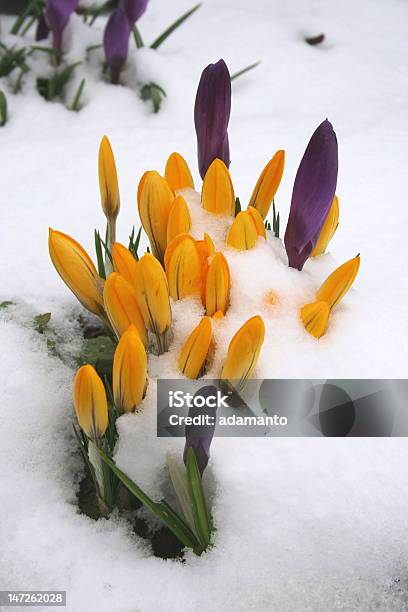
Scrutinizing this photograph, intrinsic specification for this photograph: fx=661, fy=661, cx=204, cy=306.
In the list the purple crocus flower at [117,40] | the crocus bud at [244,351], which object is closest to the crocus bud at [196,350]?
the crocus bud at [244,351]

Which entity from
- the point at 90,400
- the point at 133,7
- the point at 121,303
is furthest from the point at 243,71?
the point at 90,400

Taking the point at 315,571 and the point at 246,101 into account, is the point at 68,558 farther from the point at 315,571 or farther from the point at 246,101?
the point at 246,101

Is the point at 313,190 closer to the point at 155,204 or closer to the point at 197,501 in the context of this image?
the point at 155,204

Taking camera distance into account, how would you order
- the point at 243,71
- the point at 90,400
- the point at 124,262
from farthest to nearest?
the point at 243,71 → the point at 124,262 → the point at 90,400

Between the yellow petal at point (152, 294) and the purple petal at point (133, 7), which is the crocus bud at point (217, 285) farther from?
the purple petal at point (133, 7)

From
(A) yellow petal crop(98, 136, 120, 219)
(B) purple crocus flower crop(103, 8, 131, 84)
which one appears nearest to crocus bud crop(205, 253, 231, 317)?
(A) yellow petal crop(98, 136, 120, 219)
